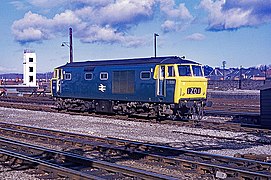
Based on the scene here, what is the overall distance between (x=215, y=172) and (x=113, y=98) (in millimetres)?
14652

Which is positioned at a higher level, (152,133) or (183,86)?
(183,86)

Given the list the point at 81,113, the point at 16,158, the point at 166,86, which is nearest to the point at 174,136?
the point at 166,86

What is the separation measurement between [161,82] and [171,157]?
34.4 feet

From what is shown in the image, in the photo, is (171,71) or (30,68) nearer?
(171,71)

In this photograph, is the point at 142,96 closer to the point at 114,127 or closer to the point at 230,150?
the point at 114,127

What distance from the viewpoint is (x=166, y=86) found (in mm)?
20312

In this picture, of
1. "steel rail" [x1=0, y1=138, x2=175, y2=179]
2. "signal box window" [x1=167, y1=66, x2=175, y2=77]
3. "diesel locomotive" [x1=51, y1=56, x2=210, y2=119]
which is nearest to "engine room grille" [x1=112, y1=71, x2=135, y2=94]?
"diesel locomotive" [x1=51, y1=56, x2=210, y2=119]

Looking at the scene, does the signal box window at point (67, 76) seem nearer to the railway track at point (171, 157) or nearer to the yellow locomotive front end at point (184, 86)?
the yellow locomotive front end at point (184, 86)

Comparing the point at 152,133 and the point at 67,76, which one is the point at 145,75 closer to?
the point at 152,133

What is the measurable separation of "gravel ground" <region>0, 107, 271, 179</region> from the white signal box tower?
177 ft

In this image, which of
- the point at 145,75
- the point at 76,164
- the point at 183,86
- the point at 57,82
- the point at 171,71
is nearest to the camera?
the point at 76,164

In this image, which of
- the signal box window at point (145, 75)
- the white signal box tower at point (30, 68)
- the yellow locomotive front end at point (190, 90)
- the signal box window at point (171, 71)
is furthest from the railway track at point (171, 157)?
the white signal box tower at point (30, 68)

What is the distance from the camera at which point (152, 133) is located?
16219 mm

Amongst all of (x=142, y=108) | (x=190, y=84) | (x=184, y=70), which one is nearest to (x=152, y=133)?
(x=190, y=84)
